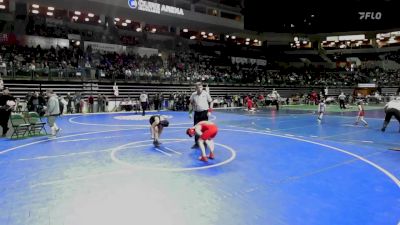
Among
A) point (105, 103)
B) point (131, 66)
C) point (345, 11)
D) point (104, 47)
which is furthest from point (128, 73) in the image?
point (345, 11)

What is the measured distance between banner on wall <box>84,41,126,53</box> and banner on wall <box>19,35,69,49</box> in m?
2.20

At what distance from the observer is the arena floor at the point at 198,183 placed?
16.0 ft

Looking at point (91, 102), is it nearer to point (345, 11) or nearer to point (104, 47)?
point (104, 47)

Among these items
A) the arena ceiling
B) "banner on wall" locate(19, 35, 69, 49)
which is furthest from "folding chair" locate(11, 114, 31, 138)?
the arena ceiling

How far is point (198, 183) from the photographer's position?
655 cm

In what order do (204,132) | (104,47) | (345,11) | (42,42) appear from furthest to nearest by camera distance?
(345,11) < (104,47) < (42,42) < (204,132)

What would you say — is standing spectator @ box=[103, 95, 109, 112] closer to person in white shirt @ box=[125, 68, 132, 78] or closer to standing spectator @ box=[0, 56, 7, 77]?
person in white shirt @ box=[125, 68, 132, 78]

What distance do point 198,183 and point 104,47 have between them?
104ft

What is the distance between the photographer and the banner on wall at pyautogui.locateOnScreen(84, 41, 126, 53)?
34.2m

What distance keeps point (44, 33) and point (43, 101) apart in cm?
1292

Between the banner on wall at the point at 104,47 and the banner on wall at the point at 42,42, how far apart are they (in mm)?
2196

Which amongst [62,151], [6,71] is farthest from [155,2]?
[62,151]

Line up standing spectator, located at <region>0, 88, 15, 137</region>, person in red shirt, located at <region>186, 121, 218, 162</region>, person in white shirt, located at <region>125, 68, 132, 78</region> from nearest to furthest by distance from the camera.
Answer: person in red shirt, located at <region>186, 121, 218, 162</region>, standing spectator, located at <region>0, 88, 15, 137</region>, person in white shirt, located at <region>125, 68, 132, 78</region>

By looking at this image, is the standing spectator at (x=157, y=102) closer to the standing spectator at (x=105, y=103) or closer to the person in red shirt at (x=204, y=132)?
the standing spectator at (x=105, y=103)
